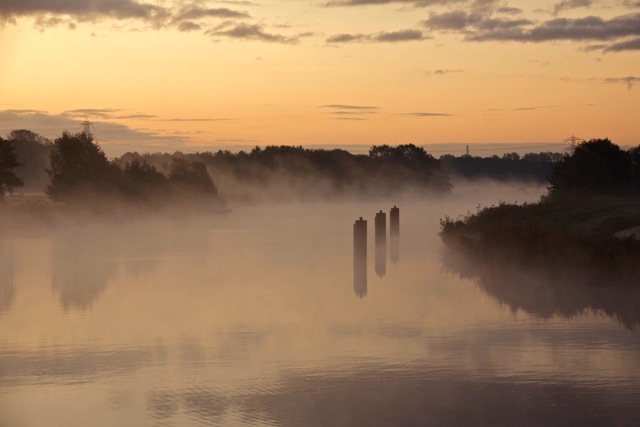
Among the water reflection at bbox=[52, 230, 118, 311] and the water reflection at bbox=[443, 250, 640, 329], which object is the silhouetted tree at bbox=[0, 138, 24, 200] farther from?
the water reflection at bbox=[443, 250, 640, 329]

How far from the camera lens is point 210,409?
17641mm

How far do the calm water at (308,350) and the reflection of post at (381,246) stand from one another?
1.85m

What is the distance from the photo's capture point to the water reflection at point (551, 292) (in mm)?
30406

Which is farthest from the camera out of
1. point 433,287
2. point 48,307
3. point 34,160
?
point 34,160

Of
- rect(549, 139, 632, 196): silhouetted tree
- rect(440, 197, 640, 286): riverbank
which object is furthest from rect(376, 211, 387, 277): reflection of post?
rect(549, 139, 632, 196): silhouetted tree

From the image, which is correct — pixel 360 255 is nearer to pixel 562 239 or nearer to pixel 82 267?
pixel 562 239

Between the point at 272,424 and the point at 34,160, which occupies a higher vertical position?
the point at 34,160

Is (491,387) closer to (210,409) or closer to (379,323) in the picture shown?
(210,409)

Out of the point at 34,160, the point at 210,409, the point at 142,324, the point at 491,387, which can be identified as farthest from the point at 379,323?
the point at 34,160

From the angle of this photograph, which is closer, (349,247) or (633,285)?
(633,285)

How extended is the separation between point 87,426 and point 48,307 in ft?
56.2

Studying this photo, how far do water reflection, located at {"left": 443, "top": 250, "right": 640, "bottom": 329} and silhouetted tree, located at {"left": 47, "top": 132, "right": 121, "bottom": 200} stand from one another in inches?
2550

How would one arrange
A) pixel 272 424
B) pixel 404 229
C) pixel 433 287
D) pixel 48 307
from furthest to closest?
pixel 404 229 → pixel 433 287 → pixel 48 307 → pixel 272 424

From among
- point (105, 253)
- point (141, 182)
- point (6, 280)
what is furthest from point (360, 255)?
point (141, 182)
